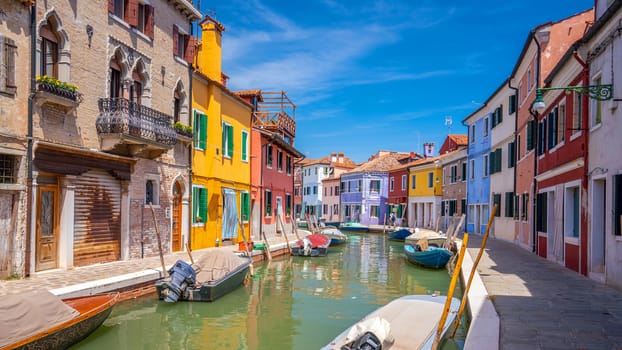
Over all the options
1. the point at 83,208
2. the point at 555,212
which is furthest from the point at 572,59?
the point at 83,208

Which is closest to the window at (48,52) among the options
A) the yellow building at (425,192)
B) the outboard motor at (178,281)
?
the outboard motor at (178,281)

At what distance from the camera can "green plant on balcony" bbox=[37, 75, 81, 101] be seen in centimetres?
1176

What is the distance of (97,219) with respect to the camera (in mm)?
14445

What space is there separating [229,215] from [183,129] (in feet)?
17.7

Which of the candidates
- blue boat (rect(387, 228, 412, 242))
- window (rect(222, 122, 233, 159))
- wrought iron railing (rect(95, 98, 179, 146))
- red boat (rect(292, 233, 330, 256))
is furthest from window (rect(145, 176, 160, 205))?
blue boat (rect(387, 228, 412, 242))

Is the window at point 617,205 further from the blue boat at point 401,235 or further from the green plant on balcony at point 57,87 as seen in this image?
the blue boat at point 401,235

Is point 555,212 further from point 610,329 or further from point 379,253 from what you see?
point 379,253

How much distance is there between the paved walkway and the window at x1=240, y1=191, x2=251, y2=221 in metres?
12.5


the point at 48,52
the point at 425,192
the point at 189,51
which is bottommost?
the point at 425,192

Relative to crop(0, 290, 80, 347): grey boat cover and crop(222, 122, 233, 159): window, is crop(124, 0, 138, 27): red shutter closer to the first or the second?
crop(222, 122, 233, 159): window

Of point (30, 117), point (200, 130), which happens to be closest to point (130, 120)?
point (30, 117)

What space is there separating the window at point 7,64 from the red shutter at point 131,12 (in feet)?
15.1

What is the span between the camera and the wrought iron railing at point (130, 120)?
1407 cm

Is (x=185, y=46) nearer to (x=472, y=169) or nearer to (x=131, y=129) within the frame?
(x=131, y=129)
